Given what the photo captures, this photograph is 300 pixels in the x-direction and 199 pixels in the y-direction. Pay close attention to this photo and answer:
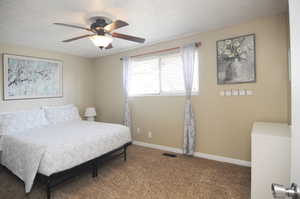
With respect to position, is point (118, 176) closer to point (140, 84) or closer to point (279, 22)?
point (140, 84)

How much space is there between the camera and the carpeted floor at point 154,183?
6.53ft

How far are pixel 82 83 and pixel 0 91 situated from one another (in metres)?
1.76

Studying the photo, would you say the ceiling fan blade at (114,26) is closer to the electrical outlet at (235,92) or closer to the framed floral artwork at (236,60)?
the framed floral artwork at (236,60)

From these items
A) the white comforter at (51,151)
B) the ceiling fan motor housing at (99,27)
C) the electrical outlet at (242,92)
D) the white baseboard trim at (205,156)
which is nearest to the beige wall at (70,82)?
the white comforter at (51,151)

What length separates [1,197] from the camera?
1.97 metres

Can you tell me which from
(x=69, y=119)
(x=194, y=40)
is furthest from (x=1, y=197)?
(x=194, y=40)

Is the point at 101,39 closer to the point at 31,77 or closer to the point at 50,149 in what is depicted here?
the point at 50,149

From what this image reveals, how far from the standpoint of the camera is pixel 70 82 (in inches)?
166

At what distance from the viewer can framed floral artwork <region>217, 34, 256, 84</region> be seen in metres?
2.48

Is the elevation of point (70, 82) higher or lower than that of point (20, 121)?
higher

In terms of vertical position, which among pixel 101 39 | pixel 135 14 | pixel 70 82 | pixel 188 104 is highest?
pixel 135 14

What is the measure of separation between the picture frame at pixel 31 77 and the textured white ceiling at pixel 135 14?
1.62ft

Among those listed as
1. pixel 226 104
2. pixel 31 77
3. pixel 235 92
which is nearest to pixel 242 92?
pixel 235 92

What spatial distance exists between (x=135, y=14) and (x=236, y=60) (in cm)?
176
